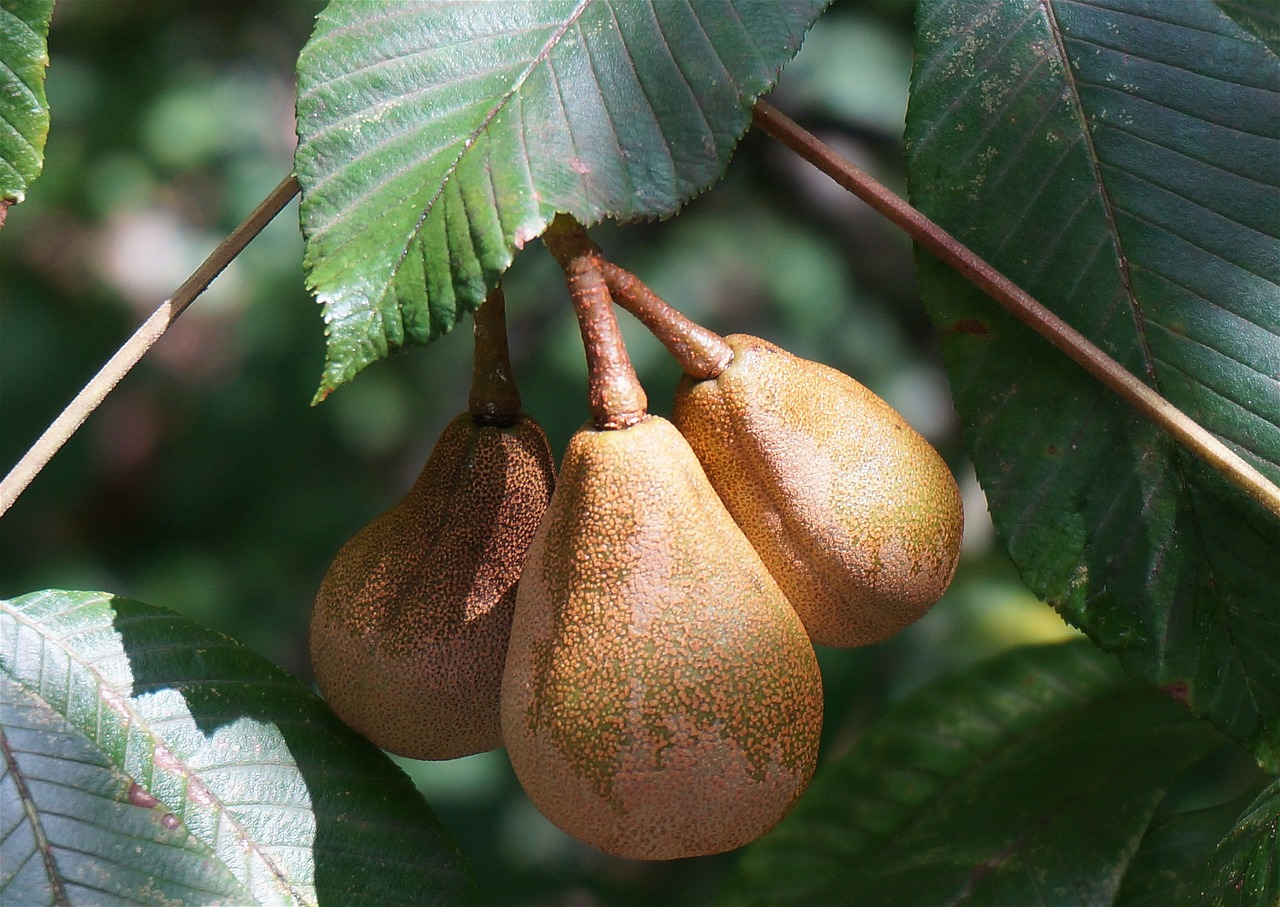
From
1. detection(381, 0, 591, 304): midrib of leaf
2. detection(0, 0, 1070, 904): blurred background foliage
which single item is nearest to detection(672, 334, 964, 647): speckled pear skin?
detection(381, 0, 591, 304): midrib of leaf

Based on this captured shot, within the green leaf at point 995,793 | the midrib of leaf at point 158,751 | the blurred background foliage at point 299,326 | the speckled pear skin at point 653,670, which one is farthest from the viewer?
the blurred background foliage at point 299,326

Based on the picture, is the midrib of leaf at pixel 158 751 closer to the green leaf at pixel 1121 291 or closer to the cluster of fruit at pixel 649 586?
the cluster of fruit at pixel 649 586

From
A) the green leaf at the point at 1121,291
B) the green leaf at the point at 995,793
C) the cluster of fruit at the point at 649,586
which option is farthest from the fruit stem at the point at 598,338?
the green leaf at the point at 995,793

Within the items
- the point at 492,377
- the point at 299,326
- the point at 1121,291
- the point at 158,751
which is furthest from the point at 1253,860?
the point at 299,326

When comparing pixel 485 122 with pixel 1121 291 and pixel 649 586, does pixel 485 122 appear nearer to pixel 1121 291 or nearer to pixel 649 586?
pixel 649 586

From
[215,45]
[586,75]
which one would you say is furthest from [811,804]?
[215,45]
